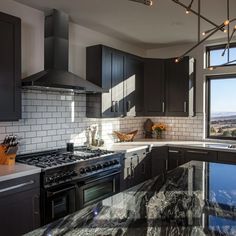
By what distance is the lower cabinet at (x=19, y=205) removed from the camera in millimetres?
2343

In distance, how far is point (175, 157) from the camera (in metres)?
4.45

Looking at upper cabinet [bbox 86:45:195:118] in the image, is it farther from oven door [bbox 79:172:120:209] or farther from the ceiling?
oven door [bbox 79:172:120:209]

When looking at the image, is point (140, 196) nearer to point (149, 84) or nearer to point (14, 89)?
point (14, 89)

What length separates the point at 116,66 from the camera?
423cm

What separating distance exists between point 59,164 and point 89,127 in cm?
138

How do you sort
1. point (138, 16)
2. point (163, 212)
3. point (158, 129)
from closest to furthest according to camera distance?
1. point (163, 212)
2. point (138, 16)
3. point (158, 129)

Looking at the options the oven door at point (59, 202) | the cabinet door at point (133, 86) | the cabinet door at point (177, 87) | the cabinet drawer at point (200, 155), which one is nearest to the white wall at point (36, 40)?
the cabinet door at point (133, 86)

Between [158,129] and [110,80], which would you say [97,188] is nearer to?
→ [110,80]

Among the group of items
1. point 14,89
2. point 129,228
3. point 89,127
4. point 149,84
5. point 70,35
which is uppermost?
point 70,35

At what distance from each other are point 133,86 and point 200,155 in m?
1.61

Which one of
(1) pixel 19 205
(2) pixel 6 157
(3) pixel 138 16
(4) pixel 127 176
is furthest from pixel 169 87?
(1) pixel 19 205

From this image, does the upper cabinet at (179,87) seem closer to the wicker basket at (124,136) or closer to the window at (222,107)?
Answer: the window at (222,107)

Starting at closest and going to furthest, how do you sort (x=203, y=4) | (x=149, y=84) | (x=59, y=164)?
(x=59, y=164) < (x=203, y=4) < (x=149, y=84)

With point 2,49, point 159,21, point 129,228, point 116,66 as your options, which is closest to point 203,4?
point 159,21
